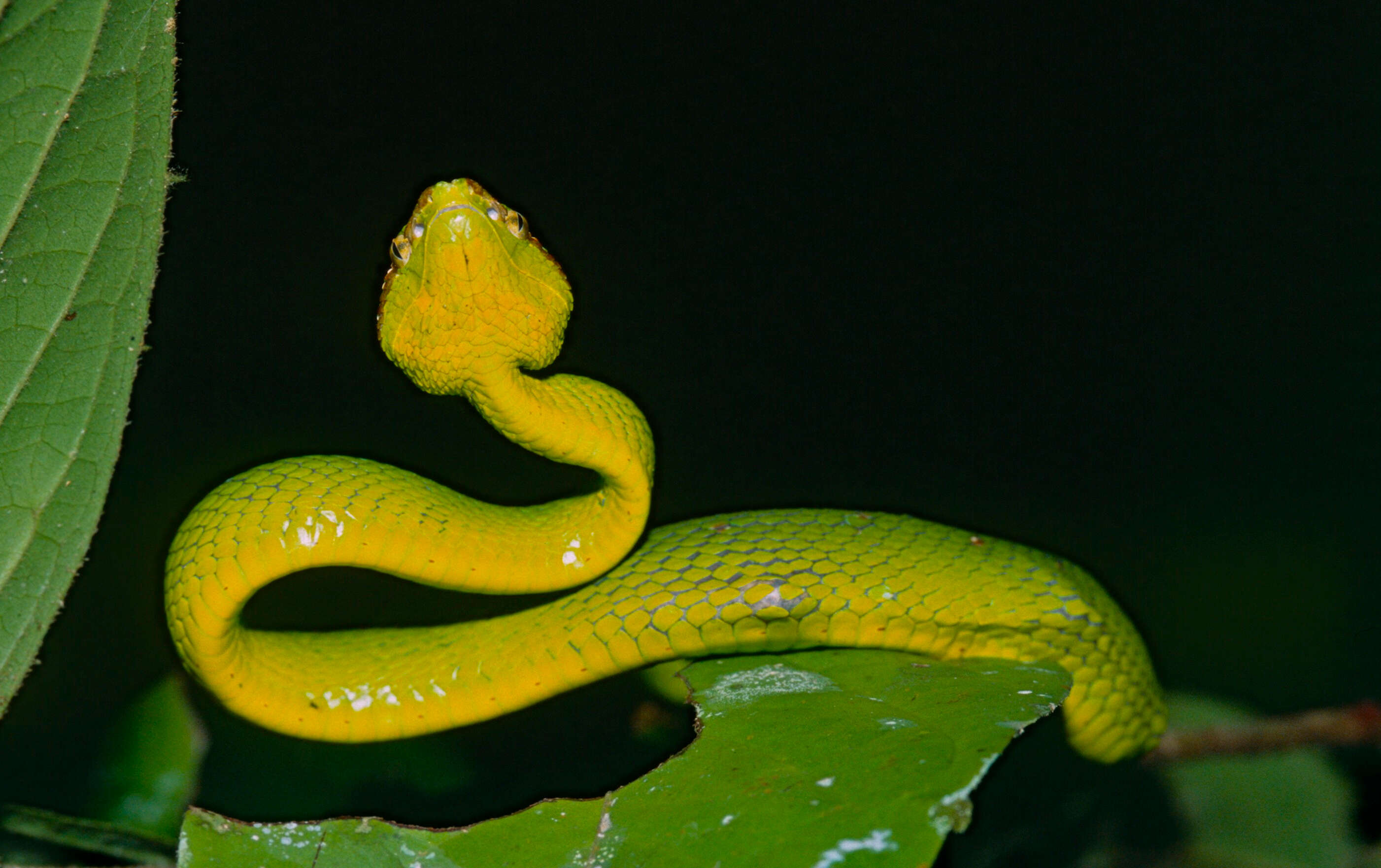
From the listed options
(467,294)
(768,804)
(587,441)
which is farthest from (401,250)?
(768,804)

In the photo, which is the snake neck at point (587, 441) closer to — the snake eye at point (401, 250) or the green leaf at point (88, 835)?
the snake eye at point (401, 250)

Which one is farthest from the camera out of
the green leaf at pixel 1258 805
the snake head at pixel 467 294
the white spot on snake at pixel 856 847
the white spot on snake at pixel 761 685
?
the green leaf at pixel 1258 805

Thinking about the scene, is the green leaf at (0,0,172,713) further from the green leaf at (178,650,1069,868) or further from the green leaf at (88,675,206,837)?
the green leaf at (88,675,206,837)

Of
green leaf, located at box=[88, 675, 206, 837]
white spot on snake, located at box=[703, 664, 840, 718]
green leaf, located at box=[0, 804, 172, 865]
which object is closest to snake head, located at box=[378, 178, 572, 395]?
white spot on snake, located at box=[703, 664, 840, 718]

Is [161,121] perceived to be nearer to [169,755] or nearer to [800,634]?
[800,634]

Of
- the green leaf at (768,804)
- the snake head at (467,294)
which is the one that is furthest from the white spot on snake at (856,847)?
the snake head at (467,294)

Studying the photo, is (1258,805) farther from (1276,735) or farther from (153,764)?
(153,764)
